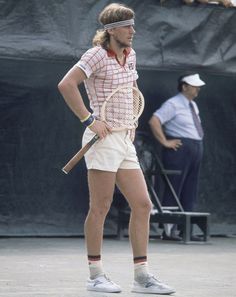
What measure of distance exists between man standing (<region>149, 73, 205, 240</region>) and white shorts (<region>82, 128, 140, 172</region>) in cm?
448

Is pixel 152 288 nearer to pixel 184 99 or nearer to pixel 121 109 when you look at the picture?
pixel 121 109

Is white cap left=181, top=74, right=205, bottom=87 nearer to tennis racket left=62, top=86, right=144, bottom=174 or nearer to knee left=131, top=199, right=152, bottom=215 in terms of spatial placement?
tennis racket left=62, top=86, right=144, bottom=174

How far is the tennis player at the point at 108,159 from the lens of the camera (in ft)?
21.7

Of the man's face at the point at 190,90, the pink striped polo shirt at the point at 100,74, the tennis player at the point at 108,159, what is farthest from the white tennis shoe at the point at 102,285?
the man's face at the point at 190,90

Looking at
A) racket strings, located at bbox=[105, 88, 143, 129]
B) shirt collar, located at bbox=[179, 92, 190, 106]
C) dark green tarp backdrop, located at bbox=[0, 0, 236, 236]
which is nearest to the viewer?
racket strings, located at bbox=[105, 88, 143, 129]

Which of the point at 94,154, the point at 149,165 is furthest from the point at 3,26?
the point at 94,154

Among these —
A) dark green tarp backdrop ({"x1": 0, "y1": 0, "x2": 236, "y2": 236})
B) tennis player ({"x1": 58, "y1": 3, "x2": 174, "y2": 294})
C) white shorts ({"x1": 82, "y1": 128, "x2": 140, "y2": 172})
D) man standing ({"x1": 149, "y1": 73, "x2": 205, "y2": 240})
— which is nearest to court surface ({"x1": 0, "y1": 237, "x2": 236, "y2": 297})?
tennis player ({"x1": 58, "y1": 3, "x2": 174, "y2": 294})

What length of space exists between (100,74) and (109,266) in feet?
7.37

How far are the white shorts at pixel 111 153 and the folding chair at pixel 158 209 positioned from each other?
14.0ft

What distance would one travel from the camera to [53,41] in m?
9.75

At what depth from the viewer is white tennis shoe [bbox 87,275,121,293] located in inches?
259

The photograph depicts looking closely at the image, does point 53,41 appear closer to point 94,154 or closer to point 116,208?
point 116,208

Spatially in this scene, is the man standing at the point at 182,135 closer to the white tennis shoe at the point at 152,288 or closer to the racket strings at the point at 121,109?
the racket strings at the point at 121,109

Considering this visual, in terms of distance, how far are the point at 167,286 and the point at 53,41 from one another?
3.75 m
